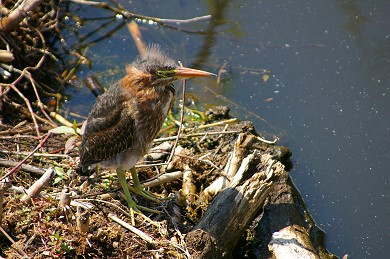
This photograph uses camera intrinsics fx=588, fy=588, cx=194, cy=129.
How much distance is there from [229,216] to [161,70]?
54.4 inches

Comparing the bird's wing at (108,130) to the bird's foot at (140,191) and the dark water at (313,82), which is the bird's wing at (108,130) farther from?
the dark water at (313,82)

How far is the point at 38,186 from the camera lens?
194 inches

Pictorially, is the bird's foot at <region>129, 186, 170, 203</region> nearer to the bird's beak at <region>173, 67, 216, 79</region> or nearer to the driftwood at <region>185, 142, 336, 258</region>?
the driftwood at <region>185, 142, 336, 258</region>

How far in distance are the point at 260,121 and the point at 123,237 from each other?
9.11 feet

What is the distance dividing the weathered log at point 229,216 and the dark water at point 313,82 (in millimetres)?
1265

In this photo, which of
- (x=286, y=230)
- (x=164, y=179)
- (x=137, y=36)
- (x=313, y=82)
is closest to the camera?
(x=286, y=230)

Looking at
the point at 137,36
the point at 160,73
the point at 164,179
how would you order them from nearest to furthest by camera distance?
the point at 160,73, the point at 164,179, the point at 137,36

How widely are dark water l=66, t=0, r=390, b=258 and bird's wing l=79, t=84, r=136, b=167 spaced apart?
1973 millimetres

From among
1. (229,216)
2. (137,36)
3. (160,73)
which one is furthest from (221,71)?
(229,216)

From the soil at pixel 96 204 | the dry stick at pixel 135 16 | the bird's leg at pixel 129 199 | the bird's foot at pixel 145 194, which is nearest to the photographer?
the soil at pixel 96 204

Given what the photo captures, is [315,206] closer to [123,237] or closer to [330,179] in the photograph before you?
[330,179]

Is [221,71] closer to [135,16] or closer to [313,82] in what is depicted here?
[313,82]

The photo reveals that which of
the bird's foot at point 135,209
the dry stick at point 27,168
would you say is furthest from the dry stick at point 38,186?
the bird's foot at point 135,209

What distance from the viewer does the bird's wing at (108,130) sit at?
5176 mm
